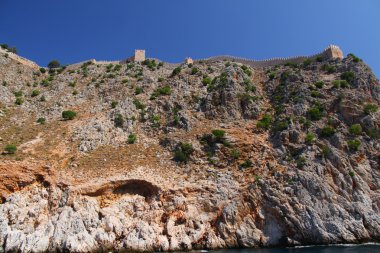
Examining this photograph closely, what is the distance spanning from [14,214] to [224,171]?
1627cm

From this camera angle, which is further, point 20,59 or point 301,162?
point 20,59

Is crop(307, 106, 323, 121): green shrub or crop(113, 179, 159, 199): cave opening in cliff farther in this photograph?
crop(307, 106, 323, 121): green shrub

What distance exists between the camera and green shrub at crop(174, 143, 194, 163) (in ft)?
108

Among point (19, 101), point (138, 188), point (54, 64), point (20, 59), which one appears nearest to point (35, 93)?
point (19, 101)

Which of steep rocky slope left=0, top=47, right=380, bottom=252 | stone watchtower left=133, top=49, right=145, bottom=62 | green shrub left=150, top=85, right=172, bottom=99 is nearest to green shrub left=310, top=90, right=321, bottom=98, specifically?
steep rocky slope left=0, top=47, right=380, bottom=252

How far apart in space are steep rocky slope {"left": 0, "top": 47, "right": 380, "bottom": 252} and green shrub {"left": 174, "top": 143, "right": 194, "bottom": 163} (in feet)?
0.36

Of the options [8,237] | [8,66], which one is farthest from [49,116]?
[8,237]

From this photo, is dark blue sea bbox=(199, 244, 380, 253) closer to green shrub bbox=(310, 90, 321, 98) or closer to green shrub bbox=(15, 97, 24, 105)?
green shrub bbox=(310, 90, 321, 98)

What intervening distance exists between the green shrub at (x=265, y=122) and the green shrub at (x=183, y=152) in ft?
24.6

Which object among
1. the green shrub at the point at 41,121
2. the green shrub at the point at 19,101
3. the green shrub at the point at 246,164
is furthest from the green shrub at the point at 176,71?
the green shrub at the point at 246,164

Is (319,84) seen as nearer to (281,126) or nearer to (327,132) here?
(327,132)

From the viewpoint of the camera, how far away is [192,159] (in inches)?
1304

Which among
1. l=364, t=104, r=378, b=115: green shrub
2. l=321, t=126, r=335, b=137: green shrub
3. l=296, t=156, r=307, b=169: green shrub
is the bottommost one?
l=296, t=156, r=307, b=169: green shrub

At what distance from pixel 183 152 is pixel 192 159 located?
1.11 m
